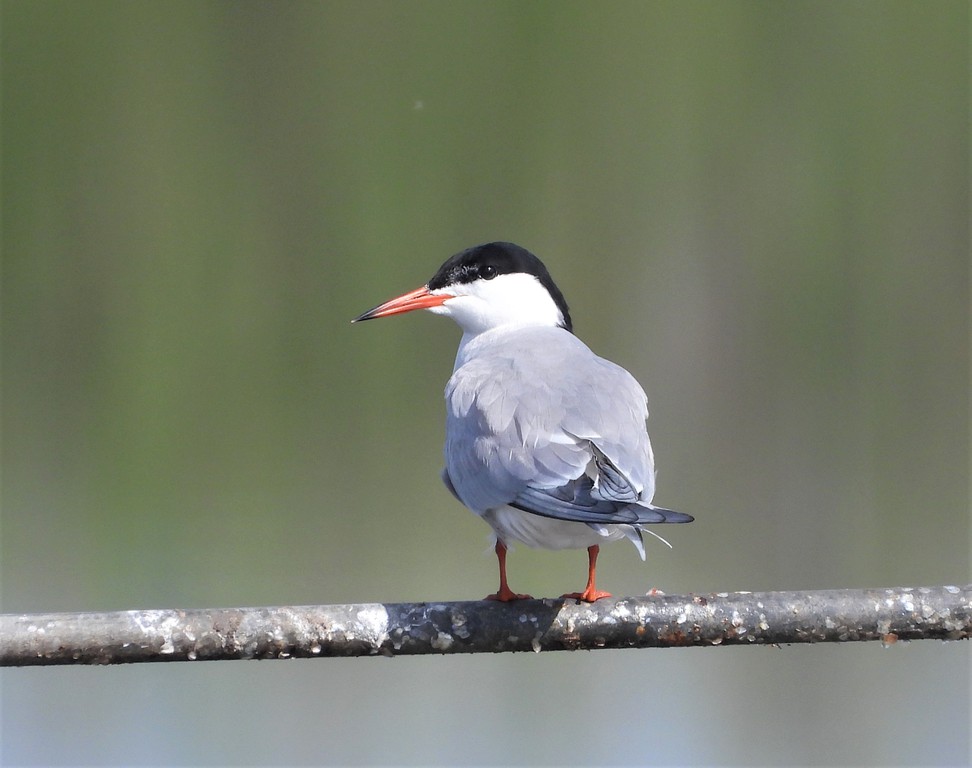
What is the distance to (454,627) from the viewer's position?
198 cm

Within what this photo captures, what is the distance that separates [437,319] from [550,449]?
437cm

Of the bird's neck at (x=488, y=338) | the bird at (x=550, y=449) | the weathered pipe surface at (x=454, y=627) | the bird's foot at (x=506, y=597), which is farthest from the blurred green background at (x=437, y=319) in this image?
the weathered pipe surface at (x=454, y=627)

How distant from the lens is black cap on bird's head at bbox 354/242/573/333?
2.97 meters

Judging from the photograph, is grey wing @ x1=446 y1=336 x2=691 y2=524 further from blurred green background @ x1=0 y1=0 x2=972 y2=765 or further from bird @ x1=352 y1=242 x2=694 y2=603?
blurred green background @ x1=0 y1=0 x2=972 y2=765

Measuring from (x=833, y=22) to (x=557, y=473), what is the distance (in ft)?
18.0

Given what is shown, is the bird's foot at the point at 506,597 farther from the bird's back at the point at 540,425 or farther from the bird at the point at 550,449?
the bird's back at the point at 540,425

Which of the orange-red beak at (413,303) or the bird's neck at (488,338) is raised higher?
the orange-red beak at (413,303)

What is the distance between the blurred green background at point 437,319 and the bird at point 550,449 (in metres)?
1.76

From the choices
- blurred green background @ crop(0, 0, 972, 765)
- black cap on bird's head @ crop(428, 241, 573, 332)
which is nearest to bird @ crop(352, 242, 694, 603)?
black cap on bird's head @ crop(428, 241, 573, 332)

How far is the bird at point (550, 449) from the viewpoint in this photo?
1974 millimetres

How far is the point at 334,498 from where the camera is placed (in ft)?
17.1

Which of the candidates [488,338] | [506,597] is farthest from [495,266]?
[506,597]

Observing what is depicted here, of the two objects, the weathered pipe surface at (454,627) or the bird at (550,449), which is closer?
the weathered pipe surface at (454,627)

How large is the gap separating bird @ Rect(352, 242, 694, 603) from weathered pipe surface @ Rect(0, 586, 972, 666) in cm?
12
